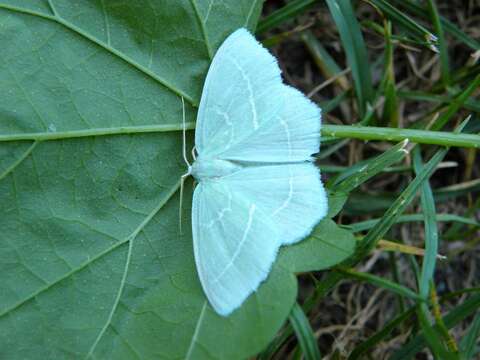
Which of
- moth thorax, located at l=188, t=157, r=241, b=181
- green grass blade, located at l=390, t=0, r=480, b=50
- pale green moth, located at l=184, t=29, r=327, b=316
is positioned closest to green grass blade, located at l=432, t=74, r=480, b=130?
green grass blade, located at l=390, t=0, r=480, b=50

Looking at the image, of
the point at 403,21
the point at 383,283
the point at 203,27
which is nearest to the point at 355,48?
the point at 403,21

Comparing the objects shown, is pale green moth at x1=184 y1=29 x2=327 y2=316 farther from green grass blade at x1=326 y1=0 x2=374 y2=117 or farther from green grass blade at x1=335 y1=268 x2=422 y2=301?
green grass blade at x1=326 y1=0 x2=374 y2=117

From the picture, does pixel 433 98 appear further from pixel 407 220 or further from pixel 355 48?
pixel 407 220

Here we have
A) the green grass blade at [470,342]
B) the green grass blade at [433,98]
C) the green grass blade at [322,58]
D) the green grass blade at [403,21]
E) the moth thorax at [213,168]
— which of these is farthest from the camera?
the green grass blade at [322,58]

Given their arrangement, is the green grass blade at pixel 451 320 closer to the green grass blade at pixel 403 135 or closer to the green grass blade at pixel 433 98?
the green grass blade at pixel 403 135

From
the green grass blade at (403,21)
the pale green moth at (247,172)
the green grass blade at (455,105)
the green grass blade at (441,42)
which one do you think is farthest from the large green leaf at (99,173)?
the green grass blade at (441,42)
